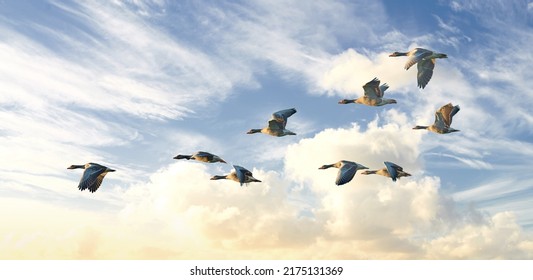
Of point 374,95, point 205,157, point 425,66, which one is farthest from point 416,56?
point 205,157

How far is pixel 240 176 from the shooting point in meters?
33.6

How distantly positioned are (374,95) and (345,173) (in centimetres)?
912

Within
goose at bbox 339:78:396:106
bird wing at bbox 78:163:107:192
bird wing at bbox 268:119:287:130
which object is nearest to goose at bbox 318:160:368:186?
goose at bbox 339:78:396:106

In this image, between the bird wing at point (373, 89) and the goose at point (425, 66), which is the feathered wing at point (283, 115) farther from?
the goose at point (425, 66)

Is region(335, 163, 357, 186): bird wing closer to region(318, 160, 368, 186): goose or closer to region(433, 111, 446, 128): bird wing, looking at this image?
region(318, 160, 368, 186): goose

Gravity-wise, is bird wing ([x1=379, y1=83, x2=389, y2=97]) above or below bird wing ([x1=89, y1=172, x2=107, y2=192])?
above

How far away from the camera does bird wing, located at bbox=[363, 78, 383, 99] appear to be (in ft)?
133

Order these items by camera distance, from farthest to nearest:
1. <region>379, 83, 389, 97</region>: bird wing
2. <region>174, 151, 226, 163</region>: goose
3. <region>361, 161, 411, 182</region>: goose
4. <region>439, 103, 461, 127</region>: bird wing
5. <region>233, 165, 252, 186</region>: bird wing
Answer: <region>379, 83, 389, 97</region>: bird wing < <region>439, 103, 461, 127</region>: bird wing < <region>174, 151, 226, 163</region>: goose < <region>361, 161, 411, 182</region>: goose < <region>233, 165, 252, 186</region>: bird wing

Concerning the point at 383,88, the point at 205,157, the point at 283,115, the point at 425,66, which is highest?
the point at 425,66

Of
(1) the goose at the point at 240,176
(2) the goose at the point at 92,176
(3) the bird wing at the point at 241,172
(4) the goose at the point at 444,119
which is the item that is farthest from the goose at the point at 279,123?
(2) the goose at the point at 92,176

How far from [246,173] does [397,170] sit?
9.80m

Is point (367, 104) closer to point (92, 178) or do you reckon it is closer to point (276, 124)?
point (276, 124)

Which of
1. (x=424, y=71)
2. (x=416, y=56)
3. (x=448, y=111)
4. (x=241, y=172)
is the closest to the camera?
(x=241, y=172)

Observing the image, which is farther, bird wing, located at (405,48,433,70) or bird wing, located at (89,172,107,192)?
bird wing, located at (89,172,107,192)
